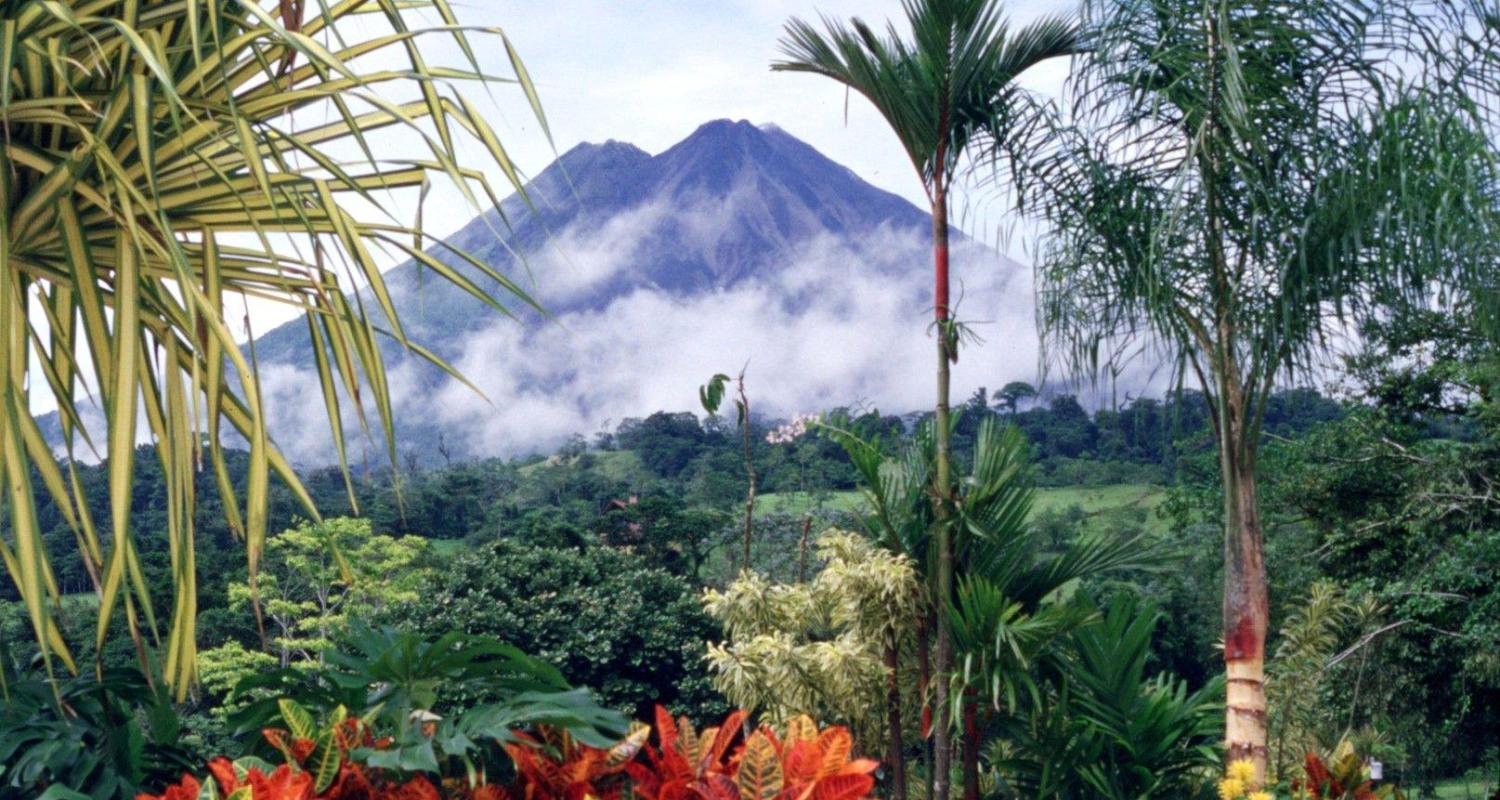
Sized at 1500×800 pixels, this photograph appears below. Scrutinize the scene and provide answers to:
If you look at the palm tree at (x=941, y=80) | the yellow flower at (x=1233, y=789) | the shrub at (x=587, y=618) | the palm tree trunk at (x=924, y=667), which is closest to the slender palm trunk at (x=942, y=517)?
the palm tree at (x=941, y=80)

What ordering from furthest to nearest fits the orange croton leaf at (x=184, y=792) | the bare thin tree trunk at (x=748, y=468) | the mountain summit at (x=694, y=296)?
the mountain summit at (x=694, y=296) < the bare thin tree trunk at (x=748, y=468) < the orange croton leaf at (x=184, y=792)

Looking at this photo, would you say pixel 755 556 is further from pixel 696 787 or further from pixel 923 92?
pixel 696 787

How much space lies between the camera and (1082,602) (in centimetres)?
392

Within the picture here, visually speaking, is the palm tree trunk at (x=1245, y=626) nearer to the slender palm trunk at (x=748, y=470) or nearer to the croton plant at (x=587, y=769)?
the slender palm trunk at (x=748, y=470)

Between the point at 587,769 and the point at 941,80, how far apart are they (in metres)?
3.28

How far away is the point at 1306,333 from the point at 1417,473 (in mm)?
7038

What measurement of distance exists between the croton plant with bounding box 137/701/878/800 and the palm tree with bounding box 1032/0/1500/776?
289 centimetres

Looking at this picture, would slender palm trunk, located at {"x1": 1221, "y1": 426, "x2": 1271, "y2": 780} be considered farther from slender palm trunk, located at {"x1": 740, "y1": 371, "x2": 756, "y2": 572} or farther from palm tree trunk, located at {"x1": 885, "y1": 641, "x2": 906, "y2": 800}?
slender palm trunk, located at {"x1": 740, "y1": 371, "x2": 756, "y2": 572}

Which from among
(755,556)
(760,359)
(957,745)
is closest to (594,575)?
(755,556)

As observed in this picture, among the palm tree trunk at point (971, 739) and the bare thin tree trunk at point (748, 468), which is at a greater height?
the bare thin tree trunk at point (748, 468)

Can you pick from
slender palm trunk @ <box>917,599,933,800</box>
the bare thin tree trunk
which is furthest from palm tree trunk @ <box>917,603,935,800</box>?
the bare thin tree trunk

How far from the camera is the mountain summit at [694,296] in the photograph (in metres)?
74.1

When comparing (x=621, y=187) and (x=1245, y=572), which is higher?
(x=621, y=187)

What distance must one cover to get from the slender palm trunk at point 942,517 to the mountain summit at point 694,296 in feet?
205
